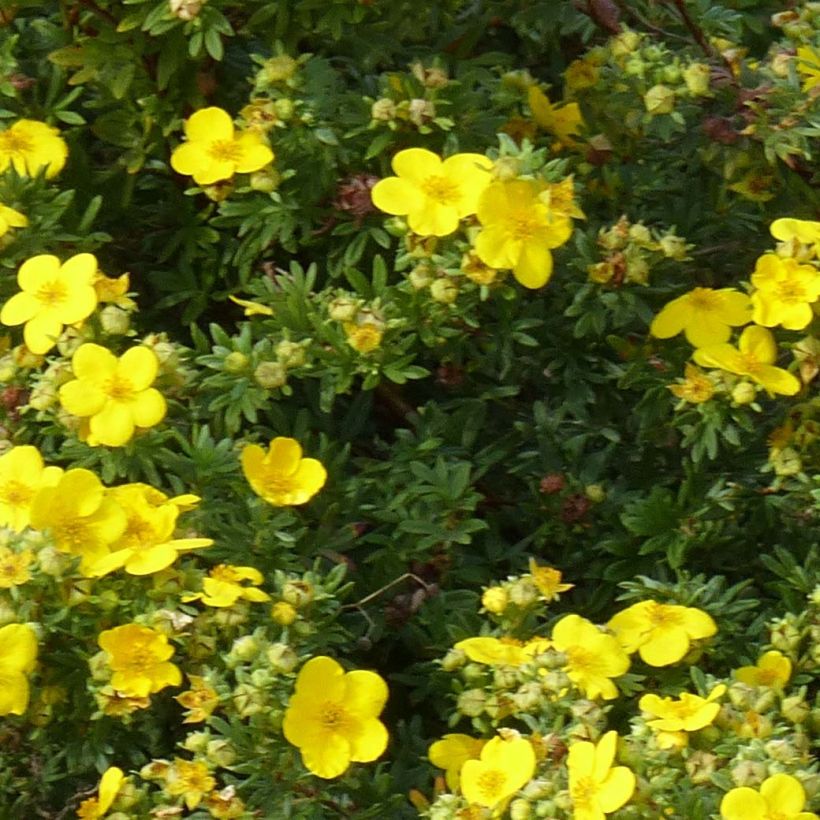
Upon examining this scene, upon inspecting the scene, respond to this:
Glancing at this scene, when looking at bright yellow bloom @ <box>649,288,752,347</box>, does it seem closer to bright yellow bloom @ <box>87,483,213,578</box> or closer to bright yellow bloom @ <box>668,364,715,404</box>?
bright yellow bloom @ <box>668,364,715,404</box>

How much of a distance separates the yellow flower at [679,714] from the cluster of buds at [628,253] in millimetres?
613

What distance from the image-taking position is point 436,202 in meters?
2.08

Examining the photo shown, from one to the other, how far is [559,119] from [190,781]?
4.21 ft

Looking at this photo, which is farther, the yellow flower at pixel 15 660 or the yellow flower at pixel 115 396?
the yellow flower at pixel 115 396

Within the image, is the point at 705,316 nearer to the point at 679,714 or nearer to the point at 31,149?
the point at 679,714

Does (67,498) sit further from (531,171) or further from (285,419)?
(531,171)

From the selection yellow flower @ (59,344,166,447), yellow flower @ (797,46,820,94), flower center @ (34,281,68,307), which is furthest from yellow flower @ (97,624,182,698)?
yellow flower @ (797,46,820,94)

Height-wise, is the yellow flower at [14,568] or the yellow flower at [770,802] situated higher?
the yellow flower at [14,568]

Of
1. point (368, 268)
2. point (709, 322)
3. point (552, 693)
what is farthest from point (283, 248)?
point (552, 693)

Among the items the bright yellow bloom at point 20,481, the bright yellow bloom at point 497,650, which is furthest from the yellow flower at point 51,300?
the bright yellow bloom at point 497,650

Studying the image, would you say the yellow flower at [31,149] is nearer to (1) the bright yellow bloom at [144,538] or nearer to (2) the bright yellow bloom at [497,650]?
(1) the bright yellow bloom at [144,538]

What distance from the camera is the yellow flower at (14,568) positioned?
178 centimetres

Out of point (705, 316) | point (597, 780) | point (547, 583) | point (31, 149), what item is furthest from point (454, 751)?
point (31, 149)

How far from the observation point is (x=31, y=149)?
2338 millimetres
